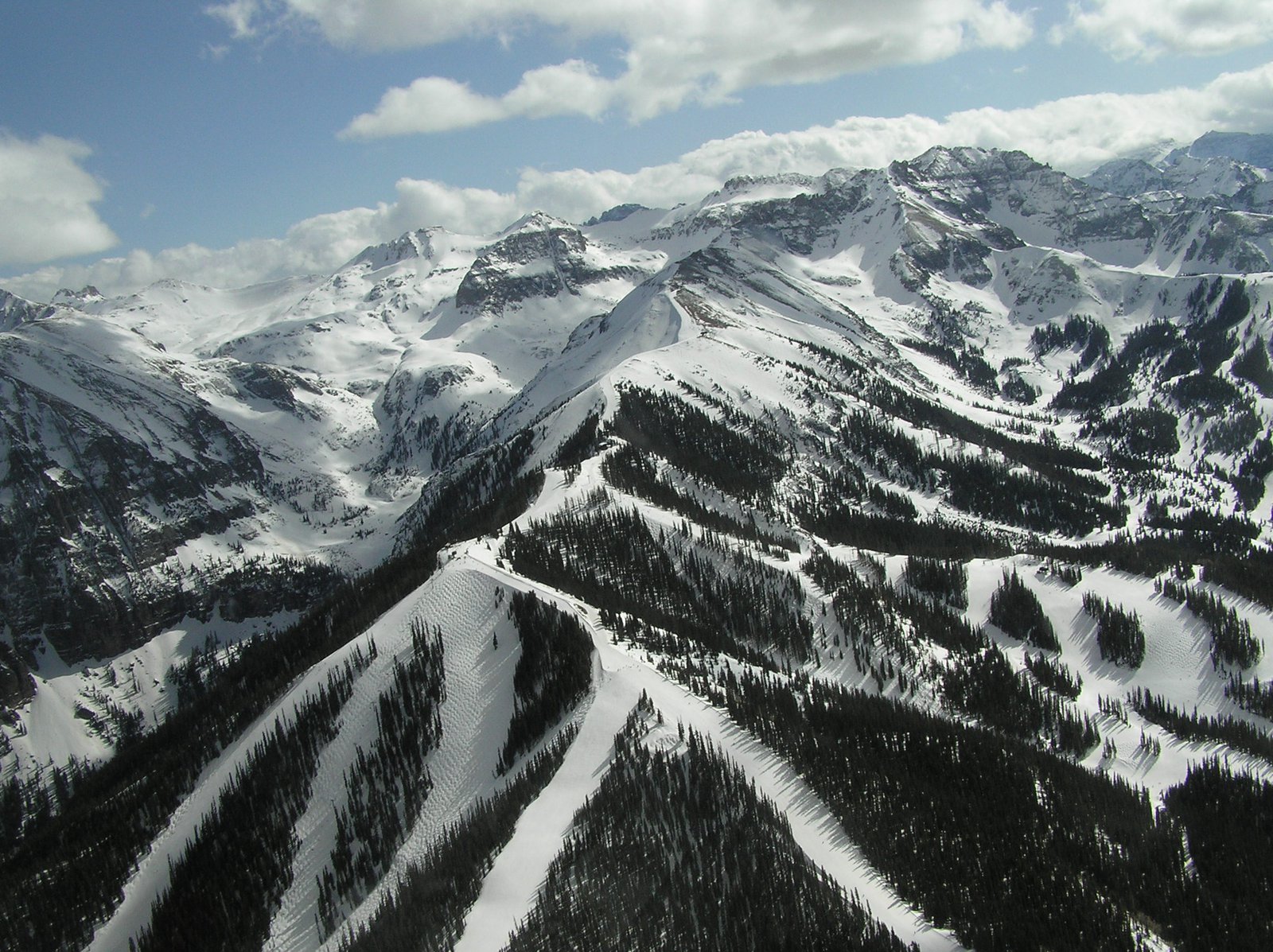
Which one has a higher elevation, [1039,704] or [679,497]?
[679,497]

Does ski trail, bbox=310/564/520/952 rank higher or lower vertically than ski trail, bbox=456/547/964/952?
lower

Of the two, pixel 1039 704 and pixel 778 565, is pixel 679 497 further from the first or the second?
pixel 1039 704

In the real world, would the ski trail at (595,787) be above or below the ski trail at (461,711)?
above

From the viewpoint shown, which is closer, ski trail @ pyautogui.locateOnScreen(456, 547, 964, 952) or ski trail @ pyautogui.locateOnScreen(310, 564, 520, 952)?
ski trail @ pyautogui.locateOnScreen(456, 547, 964, 952)

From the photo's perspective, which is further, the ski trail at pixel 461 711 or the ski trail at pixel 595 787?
the ski trail at pixel 461 711

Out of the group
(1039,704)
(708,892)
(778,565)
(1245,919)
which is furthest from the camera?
(778,565)

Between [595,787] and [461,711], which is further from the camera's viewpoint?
[461,711]

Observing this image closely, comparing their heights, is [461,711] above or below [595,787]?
below

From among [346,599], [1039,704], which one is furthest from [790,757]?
[346,599]
